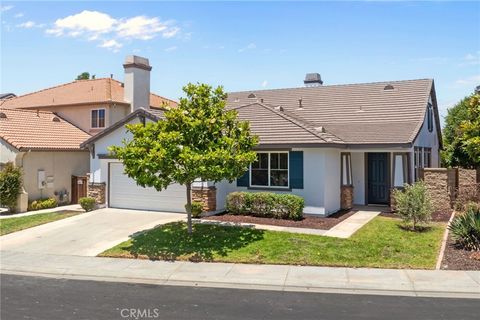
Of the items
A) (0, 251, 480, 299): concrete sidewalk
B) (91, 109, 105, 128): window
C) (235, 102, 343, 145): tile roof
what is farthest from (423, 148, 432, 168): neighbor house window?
(91, 109, 105, 128): window

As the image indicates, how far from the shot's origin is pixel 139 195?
19.1m

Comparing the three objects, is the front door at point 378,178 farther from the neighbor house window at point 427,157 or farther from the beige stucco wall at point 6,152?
the beige stucco wall at point 6,152

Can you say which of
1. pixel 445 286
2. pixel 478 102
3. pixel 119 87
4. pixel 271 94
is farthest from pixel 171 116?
pixel 119 87

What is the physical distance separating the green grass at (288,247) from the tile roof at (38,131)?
9.77m

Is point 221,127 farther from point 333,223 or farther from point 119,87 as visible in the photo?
point 119,87

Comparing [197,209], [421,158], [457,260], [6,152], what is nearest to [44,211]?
[6,152]

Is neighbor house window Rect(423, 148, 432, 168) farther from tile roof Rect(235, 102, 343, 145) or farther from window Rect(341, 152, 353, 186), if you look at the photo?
tile roof Rect(235, 102, 343, 145)

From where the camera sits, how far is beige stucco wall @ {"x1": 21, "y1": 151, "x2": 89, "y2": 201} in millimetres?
20875

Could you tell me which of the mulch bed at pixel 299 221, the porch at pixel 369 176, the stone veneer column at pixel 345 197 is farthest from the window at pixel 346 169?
the mulch bed at pixel 299 221

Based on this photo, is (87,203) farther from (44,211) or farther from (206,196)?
(206,196)

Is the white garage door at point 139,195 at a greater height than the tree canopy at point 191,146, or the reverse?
the tree canopy at point 191,146

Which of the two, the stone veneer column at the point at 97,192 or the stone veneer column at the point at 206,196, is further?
the stone veneer column at the point at 97,192

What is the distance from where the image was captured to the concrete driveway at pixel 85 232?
13758mm

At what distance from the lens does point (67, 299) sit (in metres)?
9.08
